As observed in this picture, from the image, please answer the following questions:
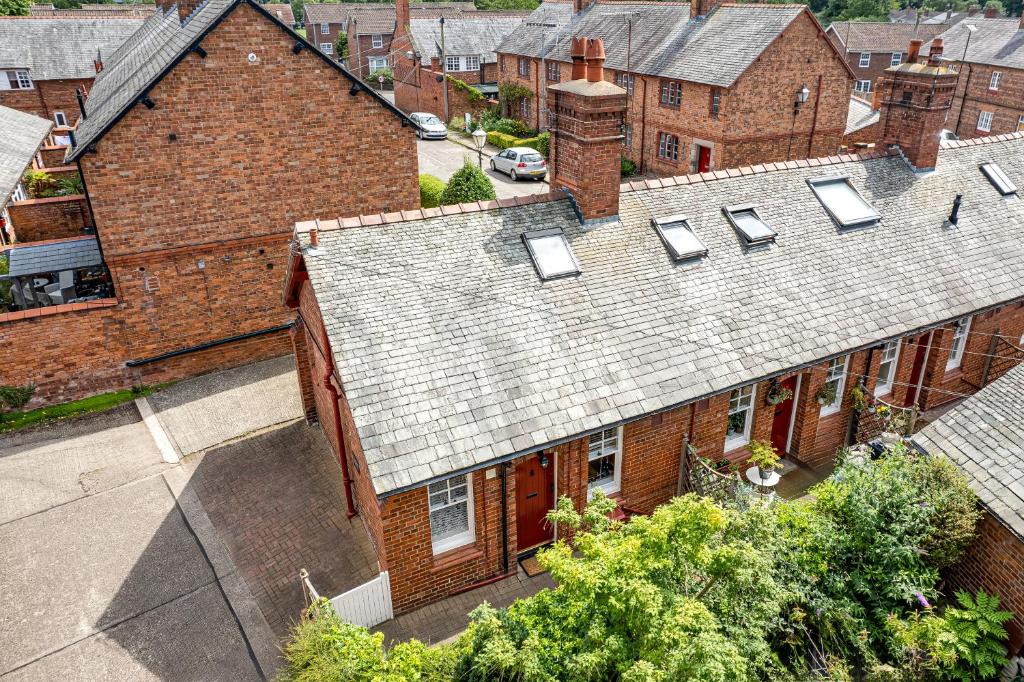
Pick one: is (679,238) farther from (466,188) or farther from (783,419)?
(466,188)

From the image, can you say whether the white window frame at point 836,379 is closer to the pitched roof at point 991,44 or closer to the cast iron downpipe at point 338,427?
the cast iron downpipe at point 338,427

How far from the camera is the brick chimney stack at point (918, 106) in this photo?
623 inches

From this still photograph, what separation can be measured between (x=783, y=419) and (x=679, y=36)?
27104 millimetres

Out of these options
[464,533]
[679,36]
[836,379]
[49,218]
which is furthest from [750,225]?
[679,36]

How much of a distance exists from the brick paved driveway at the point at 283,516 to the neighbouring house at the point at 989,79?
45.8m

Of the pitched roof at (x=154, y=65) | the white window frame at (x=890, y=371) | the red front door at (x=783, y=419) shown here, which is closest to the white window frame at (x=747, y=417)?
the red front door at (x=783, y=419)

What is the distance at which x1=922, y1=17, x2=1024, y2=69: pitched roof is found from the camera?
40.9m

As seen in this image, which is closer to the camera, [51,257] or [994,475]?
[994,475]

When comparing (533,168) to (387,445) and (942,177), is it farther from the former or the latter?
(387,445)

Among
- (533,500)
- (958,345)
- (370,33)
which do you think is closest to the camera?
(533,500)

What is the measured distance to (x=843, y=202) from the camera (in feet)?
49.7

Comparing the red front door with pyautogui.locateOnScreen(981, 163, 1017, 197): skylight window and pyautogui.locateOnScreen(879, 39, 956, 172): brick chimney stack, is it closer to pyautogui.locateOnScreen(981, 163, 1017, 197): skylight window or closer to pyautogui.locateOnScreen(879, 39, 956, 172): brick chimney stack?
pyautogui.locateOnScreen(879, 39, 956, 172): brick chimney stack

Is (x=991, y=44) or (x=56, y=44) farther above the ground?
(x=56, y=44)

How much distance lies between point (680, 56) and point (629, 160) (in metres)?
6.35
